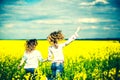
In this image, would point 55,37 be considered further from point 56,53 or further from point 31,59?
point 31,59

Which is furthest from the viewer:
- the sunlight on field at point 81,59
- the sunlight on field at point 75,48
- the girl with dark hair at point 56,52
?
the sunlight on field at point 75,48

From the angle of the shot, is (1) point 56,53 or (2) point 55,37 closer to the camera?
(1) point 56,53

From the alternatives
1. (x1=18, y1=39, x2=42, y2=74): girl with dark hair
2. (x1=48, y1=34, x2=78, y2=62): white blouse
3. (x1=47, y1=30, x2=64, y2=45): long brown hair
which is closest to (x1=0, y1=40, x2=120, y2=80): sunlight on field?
Answer: (x1=18, y1=39, x2=42, y2=74): girl with dark hair

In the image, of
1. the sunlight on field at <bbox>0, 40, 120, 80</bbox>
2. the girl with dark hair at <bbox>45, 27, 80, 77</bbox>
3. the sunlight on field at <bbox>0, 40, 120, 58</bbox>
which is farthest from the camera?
the sunlight on field at <bbox>0, 40, 120, 58</bbox>

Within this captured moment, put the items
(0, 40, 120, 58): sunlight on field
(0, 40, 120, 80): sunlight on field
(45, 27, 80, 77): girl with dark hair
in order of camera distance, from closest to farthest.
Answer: (45, 27, 80, 77): girl with dark hair, (0, 40, 120, 80): sunlight on field, (0, 40, 120, 58): sunlight on field

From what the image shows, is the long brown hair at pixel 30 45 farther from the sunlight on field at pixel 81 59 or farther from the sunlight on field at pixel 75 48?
the sunlight on field at pixel 75 48

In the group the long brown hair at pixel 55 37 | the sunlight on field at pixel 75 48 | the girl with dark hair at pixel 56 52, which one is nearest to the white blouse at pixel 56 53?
the girl with dark hair at pixel 56 52

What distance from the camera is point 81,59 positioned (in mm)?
6793

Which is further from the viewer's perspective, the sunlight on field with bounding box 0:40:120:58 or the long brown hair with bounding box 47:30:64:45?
the sunlight on field with bounding box 0:40:120:58

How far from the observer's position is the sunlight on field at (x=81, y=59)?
6110 millimetres

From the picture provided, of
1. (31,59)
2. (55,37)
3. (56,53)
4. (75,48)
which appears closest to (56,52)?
(56,53)

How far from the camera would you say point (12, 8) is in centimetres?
736

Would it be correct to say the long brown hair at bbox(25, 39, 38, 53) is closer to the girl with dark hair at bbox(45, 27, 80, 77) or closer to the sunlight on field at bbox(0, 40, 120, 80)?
the girl with dark hair at bbox(45, 27, 80, 77)

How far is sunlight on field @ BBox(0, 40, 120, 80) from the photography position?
6110mm
